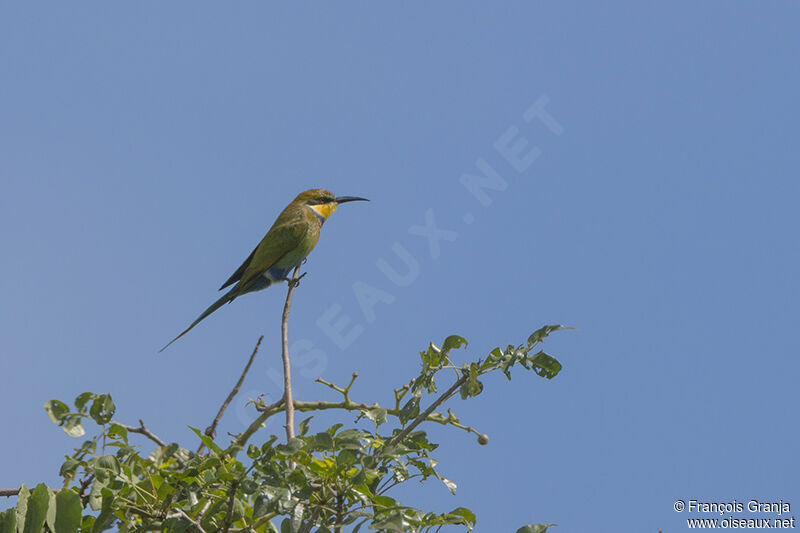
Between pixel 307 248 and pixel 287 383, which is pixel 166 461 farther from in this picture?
pixel 307 248

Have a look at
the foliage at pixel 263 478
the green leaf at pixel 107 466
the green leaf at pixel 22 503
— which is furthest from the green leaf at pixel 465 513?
the green leaf at pixel 22 503

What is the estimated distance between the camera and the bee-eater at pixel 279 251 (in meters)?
4.70

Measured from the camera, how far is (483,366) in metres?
2.21

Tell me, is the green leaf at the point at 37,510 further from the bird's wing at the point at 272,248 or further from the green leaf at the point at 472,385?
the bird's wing at the point at 272,248

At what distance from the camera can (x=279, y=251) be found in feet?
15.8

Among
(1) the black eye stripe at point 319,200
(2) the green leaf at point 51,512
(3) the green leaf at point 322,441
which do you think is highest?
(1) the black eye stripe at point 319,200

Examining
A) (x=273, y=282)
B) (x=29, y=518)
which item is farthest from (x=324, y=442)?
(x=273, y=282)

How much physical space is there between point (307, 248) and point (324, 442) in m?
3.03

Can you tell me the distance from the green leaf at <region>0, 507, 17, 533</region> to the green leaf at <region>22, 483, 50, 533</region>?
3cm

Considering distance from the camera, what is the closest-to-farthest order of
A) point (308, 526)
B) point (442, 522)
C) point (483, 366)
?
point (308, 526) → point (442, 522) → point (483, 366)

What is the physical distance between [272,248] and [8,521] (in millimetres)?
2875

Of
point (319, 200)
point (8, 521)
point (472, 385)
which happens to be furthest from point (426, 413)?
point (319, 200)

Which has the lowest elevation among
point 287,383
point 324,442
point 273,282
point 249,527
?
point 249,527

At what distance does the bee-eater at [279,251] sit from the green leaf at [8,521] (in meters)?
2.42
